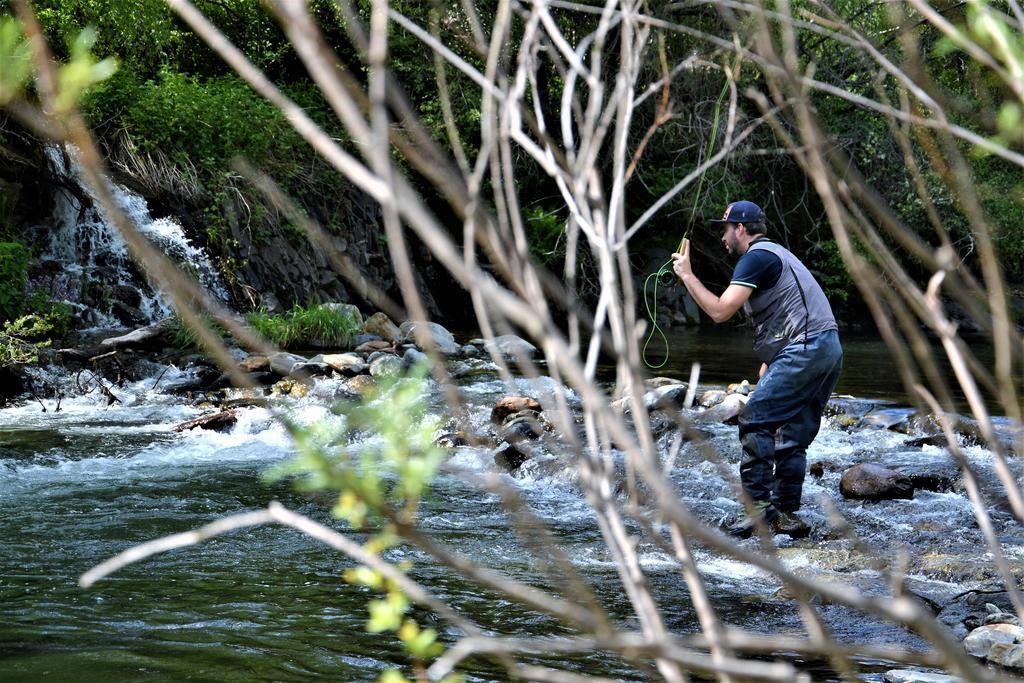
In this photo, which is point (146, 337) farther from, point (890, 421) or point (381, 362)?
point (890, 421)

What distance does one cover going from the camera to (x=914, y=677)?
3766 mm

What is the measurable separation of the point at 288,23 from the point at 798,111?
0.70m

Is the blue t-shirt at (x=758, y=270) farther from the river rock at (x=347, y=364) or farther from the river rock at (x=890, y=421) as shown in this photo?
the river rock at (x=347, y=364)

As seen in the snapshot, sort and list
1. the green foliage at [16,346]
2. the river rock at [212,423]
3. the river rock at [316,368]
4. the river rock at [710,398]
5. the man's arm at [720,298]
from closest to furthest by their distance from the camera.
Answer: the man's arm at [720,298]
the river rock at [212,423]
the green foliage at [16,346]
the river rock at [710,398]
the river rock at [316,368]

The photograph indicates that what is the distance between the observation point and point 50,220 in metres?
14.6

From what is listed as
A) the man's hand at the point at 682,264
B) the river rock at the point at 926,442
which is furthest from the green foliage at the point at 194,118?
the man's hand at the point at 682,264

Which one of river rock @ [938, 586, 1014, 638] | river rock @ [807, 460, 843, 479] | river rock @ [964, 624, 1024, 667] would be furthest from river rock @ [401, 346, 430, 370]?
river rock @ [964, 624, 1024, 667]

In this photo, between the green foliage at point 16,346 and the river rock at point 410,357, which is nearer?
the green foliage at point 16,346

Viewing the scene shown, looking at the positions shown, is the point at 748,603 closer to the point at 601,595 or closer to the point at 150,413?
the point at 601,595

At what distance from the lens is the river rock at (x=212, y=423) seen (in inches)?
359

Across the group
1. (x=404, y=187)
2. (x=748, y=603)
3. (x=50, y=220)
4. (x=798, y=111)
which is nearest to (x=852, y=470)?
(x=748, y=603)

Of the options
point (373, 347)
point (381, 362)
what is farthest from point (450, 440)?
point (373, 347)

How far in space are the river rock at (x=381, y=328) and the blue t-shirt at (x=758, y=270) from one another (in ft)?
30.6

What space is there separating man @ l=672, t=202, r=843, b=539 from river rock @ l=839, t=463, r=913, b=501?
2.47 feet
